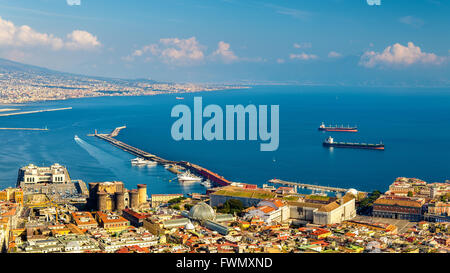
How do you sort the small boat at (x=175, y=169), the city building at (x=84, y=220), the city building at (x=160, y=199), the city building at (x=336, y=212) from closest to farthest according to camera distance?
1. the city building at (x=84, y=220)
2. the city building at (x=336, y=212)
3. the city building at (x=160, y=199)
4. the small boat at (x=175, y=169)

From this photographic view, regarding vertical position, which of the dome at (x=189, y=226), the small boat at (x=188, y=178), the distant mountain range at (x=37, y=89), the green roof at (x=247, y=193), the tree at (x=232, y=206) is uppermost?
the distant mountain range at (x=37, y=89)

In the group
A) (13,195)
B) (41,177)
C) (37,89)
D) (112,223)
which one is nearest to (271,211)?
(112,223)

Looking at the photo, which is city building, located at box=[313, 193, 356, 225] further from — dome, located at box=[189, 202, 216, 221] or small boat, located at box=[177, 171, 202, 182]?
small boat, located at box=[177, 171, 202, 182]

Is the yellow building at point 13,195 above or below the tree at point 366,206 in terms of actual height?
above

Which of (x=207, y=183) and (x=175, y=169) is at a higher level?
(x=175, y=169)

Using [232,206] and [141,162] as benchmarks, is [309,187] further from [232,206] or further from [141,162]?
[141,162]

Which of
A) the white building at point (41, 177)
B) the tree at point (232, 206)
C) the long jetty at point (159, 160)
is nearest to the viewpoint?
the tree at point (232, 206)

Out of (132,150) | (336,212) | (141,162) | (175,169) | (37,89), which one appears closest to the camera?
(336,212)

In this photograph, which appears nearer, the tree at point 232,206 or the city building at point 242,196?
the tree at point 232,206

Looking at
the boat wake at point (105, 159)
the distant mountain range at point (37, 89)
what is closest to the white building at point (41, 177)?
the boat wake at point (105, 159)

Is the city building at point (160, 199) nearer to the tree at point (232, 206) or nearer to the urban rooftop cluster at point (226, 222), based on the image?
the urban rooftop cluster at point (226, 222)
